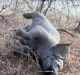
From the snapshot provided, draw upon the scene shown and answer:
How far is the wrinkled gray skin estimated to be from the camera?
12.5 feet

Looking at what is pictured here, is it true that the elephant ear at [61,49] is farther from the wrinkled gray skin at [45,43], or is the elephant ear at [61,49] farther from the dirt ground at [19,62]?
the dirt ground at [19,62]

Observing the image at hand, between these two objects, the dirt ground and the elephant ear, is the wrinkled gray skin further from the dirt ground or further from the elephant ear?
the dirt ground

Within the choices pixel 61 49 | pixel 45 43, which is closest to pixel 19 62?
pixel 45 43

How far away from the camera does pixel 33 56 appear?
160 inches

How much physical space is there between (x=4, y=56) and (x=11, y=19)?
262 centimetres

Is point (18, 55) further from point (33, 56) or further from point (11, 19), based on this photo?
point (11, 19)

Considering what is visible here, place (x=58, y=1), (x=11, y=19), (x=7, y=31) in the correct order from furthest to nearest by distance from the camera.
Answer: (x=58, y=1) → (x=11, y=19) → (x=7, y=31)

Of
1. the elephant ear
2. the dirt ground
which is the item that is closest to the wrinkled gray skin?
the elephant ear

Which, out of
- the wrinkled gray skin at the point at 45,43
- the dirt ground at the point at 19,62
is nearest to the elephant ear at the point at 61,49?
the wrinkled gray skin at the point at 45,43

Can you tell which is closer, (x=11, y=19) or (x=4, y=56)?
(x=4, y=56)

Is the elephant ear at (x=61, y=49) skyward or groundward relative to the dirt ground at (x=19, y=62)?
skyward

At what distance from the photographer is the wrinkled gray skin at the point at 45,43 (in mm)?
3799

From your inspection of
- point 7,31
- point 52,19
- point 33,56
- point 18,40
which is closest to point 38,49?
point 33,56

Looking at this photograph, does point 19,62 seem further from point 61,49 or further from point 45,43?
point 61,49
